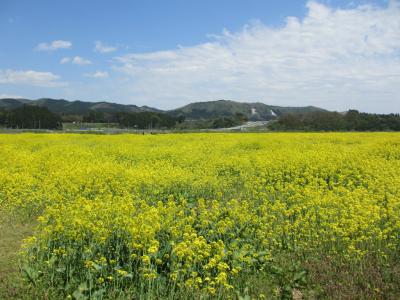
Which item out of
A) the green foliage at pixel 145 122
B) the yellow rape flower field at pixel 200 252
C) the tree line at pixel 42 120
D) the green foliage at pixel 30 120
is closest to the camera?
the yellow rape flower field at pixel 200 252

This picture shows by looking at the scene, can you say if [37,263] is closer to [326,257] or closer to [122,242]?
[122,242]

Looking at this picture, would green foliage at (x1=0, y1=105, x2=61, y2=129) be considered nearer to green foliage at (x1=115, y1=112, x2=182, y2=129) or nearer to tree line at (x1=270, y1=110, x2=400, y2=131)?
green foliage at (x1=115, y1=112, x2=182, y2=129)

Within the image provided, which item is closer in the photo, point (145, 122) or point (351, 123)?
point (351, 123)

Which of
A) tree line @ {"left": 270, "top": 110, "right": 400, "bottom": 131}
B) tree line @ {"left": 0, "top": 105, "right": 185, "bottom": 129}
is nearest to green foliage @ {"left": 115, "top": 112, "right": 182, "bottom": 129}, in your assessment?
tree line @ {"left": 0, "top": 105, "right": 185, "bottom": 129}

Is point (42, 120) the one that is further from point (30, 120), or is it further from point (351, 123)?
point (351, 123)

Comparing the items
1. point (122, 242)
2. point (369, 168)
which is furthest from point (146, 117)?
point (122, 242)

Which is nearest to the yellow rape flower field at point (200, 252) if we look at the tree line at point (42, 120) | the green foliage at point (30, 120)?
the green foliage at point (30, 120)

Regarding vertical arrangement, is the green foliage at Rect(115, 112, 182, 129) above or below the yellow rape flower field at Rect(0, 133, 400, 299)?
above

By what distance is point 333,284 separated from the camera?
6.27 metres

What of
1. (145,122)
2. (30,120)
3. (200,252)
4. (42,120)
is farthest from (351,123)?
(200,252)

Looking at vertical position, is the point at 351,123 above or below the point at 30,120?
above

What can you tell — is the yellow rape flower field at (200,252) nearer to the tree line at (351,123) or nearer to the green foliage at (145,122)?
the tree line at (351,123)

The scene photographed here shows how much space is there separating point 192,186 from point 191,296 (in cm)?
654

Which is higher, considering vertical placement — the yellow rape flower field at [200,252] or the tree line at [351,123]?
the tree line at [351,123]
